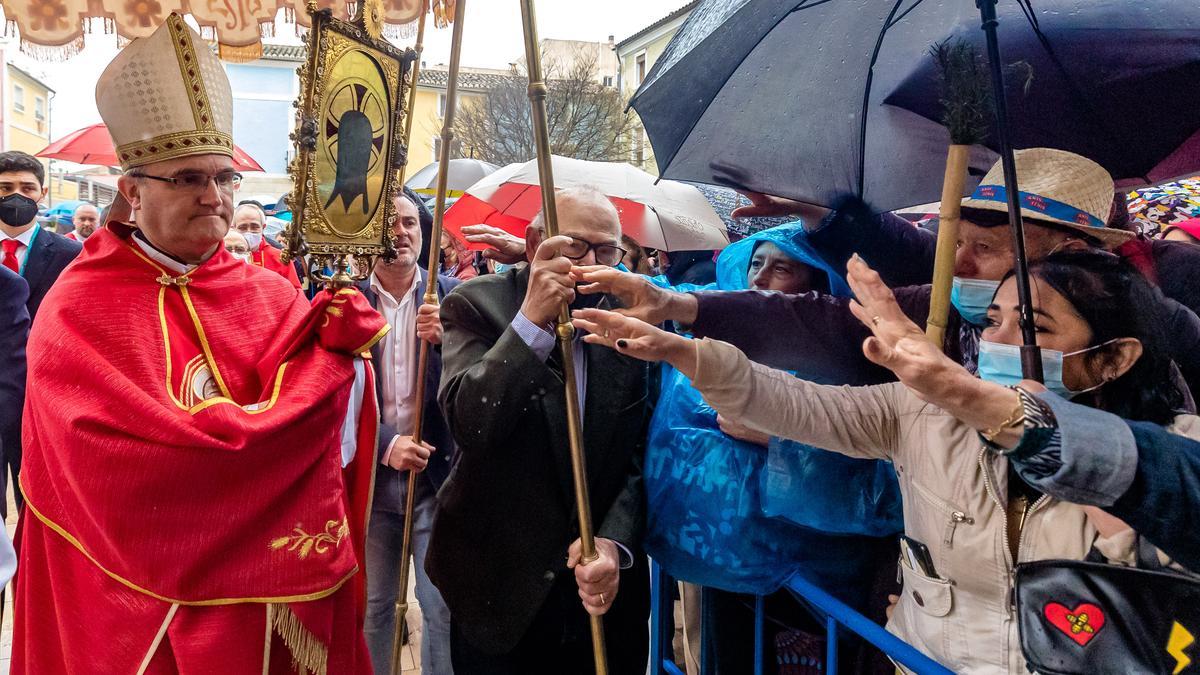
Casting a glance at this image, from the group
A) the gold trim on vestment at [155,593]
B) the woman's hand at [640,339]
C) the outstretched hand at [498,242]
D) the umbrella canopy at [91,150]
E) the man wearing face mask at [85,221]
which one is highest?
the woman's hand at [640,339]

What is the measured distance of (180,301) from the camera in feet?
7.72

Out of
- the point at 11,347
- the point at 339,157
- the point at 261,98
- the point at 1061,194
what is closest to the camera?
the point at 1061,194

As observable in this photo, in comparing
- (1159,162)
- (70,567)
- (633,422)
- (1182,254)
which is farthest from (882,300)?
(70,567)

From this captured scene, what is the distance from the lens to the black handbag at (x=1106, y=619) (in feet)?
4.47

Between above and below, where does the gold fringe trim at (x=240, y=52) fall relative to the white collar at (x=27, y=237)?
above

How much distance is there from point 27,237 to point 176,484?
349 cm

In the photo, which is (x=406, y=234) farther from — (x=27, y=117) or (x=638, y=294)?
(x=27, y=117)

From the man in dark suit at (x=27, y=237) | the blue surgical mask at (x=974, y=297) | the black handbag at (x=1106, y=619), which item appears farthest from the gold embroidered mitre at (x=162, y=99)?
the man in dark suit at (x=27, y=237)

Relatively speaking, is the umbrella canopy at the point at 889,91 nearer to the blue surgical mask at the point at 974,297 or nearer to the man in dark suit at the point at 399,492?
the blue surgical mask at the point at 974,297

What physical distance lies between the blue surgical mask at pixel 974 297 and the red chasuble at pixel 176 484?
158cm

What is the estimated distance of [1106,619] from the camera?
1410 mm

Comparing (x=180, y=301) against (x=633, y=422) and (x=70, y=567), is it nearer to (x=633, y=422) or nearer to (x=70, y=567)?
(x=70, y=567)

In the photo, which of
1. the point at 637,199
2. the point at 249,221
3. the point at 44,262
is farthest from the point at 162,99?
the point at 249,221

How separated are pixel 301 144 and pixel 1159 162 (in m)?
2.27
